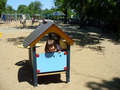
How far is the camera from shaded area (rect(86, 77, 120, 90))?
14.5 ft

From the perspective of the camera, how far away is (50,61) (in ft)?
14.4

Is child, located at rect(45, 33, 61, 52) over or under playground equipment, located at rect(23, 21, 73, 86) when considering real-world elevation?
over

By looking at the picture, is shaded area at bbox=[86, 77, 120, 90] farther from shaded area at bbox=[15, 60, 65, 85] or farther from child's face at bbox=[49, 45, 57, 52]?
child's face at bbox=[49, 45, 57, 52]

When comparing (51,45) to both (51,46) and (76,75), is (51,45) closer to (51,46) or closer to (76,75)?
(51,46)

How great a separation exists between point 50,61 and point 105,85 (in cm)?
167

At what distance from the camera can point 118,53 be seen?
8266 millimetres

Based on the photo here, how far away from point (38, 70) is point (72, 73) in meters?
1.52

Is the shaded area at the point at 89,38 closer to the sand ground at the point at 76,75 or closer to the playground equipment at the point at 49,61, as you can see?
the sand ground at the point at 76,75

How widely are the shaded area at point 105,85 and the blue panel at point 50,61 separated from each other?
1009 mm

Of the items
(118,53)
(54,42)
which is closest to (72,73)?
(54,42)

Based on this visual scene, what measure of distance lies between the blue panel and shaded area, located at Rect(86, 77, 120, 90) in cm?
101

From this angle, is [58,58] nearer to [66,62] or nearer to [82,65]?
[66,62]

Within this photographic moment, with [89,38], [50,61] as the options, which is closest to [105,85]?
[50,61]

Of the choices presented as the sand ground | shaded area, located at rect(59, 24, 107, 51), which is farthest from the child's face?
shaded area, located at rect(59, 24, 107, 51)
